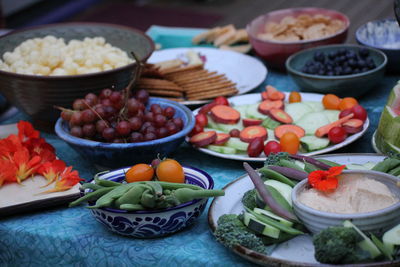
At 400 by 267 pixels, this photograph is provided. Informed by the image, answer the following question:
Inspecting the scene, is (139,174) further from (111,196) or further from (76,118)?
(76,118)

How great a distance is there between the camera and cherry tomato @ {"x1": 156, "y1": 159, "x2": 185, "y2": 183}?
1.37 meters

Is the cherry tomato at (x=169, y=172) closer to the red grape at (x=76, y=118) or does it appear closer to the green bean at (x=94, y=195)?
the green bean at (x=94, y=195)

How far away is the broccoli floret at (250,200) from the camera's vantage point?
129 cm

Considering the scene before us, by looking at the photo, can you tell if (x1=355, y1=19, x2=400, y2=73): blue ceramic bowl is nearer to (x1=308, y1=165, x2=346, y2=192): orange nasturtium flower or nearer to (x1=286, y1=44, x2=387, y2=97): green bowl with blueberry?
(x1=286, y1=44, x2=387, y2=97): green bowl with blueberry

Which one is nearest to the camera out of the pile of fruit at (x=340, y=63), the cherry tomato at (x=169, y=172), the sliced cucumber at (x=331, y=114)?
the cherry tomato at (x=169, y=172)

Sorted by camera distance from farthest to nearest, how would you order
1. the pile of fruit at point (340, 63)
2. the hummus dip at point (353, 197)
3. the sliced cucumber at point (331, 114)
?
the pile of fruit at point (340, 63) < the sliced cucumber at point (331, 114) < the hummus dip at point (353, 197)

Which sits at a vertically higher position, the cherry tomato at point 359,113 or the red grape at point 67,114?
the red grape at point 67,114

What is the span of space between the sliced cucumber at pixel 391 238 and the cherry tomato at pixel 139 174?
606 millimetres

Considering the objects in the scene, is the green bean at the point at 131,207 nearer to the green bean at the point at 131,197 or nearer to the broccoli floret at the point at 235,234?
the green bean at the point at 131,197

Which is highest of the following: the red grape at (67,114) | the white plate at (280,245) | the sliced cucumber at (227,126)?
the red grape at (67,114)

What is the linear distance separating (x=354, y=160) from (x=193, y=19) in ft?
17.3

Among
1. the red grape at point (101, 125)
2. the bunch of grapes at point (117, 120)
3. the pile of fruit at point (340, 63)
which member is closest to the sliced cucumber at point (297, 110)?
the pile of fruit at point (340, 63)

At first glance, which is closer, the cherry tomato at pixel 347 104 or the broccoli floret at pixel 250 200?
the broccoli floret at pixel 250 200

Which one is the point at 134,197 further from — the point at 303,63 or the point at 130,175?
the point at 303,63
